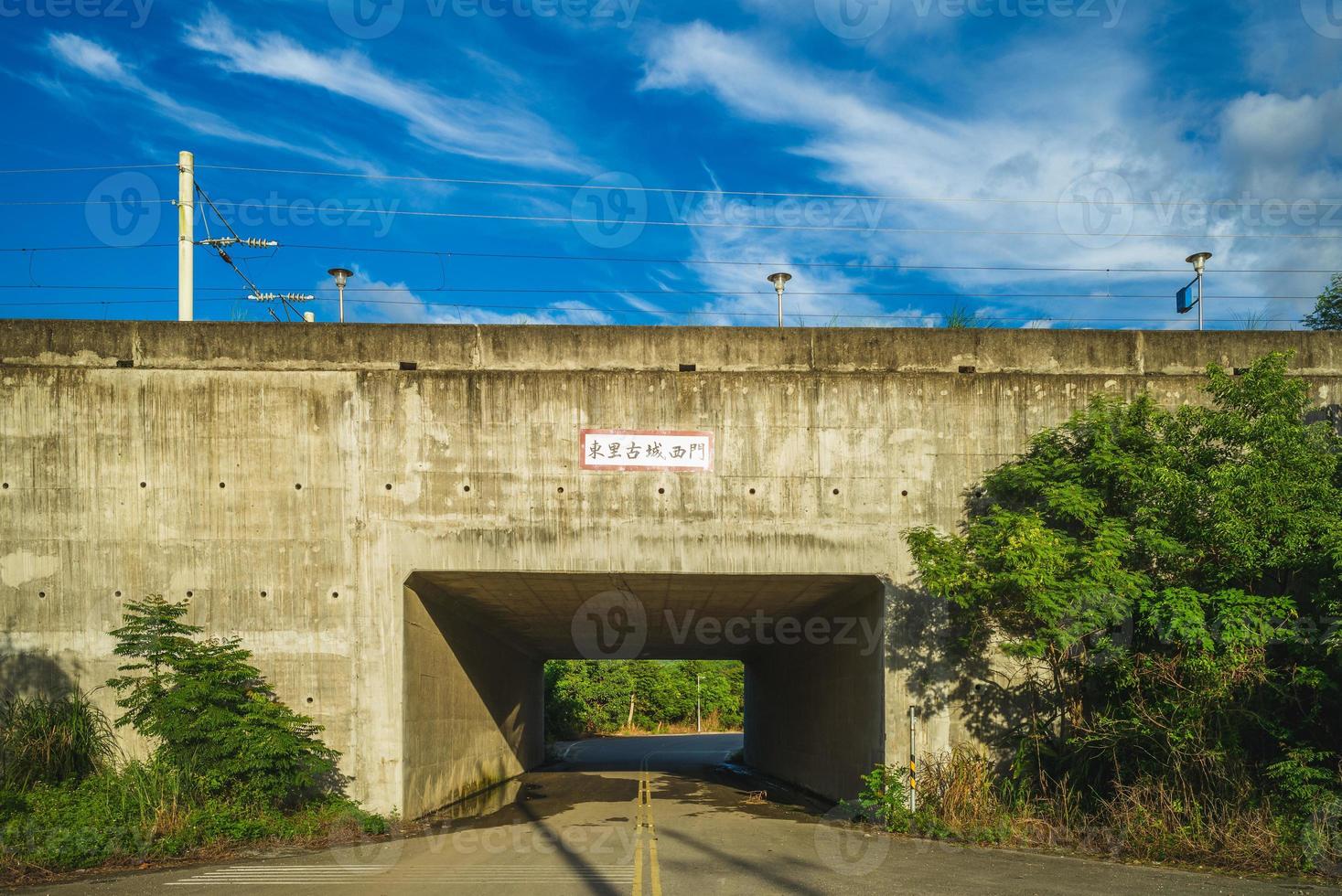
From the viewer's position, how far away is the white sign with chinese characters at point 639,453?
1421 cm

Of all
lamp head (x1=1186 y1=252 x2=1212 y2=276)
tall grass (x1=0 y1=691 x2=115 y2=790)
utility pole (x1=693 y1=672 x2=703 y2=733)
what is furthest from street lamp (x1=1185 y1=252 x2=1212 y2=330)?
utility pole (x1=693 y1=672 x2=703 y2=733)

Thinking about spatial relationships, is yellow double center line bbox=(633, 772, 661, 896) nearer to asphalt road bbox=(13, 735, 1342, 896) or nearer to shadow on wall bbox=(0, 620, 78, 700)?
asphalt road bbox=(13, 735, 1342, 896)

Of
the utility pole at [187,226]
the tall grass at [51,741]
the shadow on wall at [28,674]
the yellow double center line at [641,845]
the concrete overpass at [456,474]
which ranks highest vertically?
the utility pole at [187,226]

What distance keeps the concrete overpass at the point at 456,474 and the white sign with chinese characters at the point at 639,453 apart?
0.04 m

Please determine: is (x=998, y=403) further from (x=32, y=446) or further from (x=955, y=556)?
(x=32, y=446)

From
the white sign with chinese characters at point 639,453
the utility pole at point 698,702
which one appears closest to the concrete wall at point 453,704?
the white sign with chinese characters at point 639,453

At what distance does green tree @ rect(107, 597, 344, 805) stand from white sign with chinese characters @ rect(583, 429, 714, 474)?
5534mm

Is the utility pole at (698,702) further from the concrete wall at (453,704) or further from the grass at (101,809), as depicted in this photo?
the grass at (101,809)

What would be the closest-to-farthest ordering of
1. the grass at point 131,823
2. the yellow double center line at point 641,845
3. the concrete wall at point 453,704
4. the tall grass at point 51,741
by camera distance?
the yellow double center line at point 641,845 → the grass at point 131,823 → the tall grass at point 51,741 → the concrete wall at point 453,704

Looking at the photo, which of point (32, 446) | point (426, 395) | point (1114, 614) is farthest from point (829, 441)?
point (32, 446)

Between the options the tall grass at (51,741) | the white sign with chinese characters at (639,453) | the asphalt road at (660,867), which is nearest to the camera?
the asphalt road at (660,867)

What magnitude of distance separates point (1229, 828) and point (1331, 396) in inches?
295

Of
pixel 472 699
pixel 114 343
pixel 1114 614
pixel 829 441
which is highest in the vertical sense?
pixel 114 343

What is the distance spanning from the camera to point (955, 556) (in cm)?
1312
